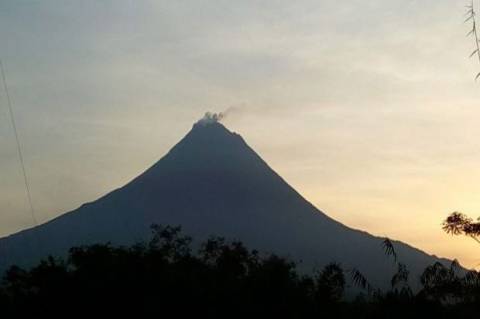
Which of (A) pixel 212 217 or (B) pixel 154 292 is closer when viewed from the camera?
(B) pixel 154 292

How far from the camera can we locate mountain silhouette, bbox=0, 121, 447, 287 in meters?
158

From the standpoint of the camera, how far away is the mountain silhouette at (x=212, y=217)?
15825cm

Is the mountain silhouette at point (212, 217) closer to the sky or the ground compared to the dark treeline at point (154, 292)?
closer to the sky

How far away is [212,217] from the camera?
169 metres

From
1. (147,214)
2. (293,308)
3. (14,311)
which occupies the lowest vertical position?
(293,308)

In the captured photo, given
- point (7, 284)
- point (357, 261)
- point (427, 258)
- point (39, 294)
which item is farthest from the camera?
point (427, 258)

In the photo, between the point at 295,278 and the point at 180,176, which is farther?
the point at 180,176

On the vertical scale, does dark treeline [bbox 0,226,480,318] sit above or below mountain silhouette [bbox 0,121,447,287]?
below

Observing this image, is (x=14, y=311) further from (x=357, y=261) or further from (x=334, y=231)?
(x=334, y=231)

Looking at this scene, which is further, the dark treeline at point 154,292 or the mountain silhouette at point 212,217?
the mountain silhouette at point 212,217

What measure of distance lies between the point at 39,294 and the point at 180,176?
149703 millimetres

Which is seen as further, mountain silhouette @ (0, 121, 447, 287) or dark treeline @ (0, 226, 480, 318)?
mountain silhouette @ (0, 121, 447, 287)

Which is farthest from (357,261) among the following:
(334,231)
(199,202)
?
(199,202)

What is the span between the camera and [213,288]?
28.2 meters
